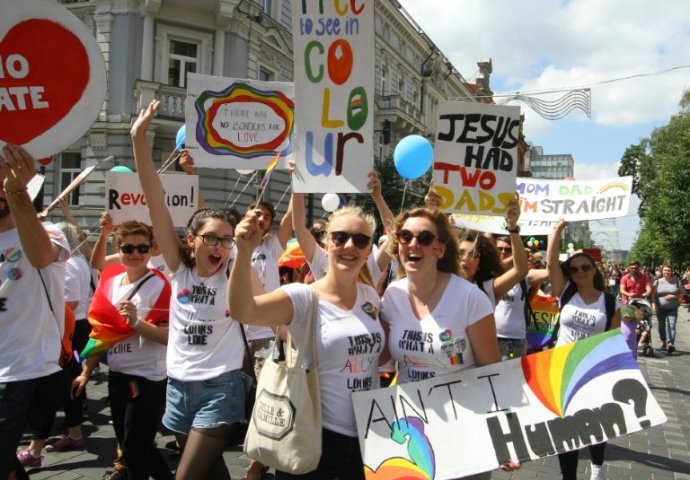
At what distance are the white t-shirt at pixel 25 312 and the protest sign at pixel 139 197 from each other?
2.18 meters

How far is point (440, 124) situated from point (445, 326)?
2.25 meters

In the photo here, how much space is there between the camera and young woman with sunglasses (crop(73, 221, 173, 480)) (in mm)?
3322

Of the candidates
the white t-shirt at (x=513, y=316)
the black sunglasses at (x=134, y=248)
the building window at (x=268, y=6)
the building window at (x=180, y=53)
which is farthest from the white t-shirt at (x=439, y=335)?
the building window at (x=268, y=6)

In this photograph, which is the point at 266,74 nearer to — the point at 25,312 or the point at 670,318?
the point at 670,318

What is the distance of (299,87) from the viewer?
318 cm

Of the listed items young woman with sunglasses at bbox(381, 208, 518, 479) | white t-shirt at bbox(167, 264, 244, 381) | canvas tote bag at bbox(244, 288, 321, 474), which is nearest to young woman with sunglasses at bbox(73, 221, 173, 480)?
white t-shirt at bbox(167, 264, 244, 381)

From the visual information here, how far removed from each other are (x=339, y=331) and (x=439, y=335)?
0.45 metres

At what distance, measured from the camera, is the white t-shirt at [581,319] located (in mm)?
4449

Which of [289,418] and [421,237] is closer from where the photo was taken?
[289,418]

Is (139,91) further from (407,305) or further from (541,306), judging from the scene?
(407,305)

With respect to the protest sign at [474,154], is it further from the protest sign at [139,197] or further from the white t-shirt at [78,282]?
the white t-shirt at [78,282]

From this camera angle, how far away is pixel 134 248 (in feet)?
12.3

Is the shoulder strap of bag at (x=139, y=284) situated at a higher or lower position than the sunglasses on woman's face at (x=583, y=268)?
lower

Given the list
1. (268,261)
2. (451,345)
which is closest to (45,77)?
(451,345)
